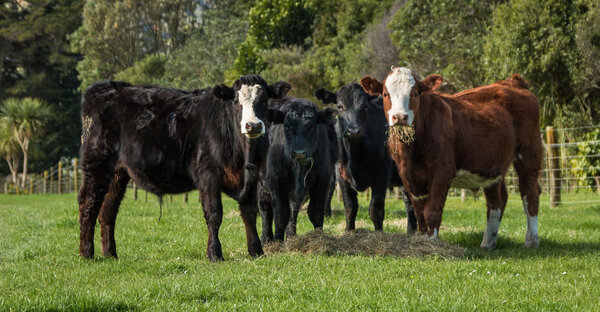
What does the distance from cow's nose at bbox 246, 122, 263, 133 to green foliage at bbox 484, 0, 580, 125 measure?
15.4 m

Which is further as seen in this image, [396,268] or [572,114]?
[572,114]

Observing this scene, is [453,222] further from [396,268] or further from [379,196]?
[396,268]

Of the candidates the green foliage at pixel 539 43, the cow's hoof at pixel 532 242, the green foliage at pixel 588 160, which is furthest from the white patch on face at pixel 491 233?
the green foliage at pixel 539 43

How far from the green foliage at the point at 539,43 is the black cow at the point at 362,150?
1307 centimetres

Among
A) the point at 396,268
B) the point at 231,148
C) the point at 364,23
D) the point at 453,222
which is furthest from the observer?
the point at 364,23

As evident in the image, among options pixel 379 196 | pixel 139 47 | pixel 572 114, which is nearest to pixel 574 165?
pixel 572 114

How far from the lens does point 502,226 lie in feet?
36.7

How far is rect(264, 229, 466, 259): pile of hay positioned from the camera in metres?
7.68

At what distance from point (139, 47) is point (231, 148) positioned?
4481 centimetres

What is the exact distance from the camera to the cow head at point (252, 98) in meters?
7.71

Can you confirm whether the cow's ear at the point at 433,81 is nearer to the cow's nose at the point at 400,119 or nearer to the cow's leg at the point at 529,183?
the cow's nose at the point at 400,119

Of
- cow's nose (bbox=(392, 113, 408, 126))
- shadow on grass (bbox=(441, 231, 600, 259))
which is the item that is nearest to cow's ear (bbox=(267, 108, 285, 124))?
cow's nose (bbox=(392, 113, 408, 126))

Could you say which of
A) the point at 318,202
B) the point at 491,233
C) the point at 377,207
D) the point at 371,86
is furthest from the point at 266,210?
the point at 491,233

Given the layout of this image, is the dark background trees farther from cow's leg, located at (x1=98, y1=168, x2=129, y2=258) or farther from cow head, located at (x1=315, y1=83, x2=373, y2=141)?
cow's leg, located at (x1=98, y1=168, x2=129, y2=258)
